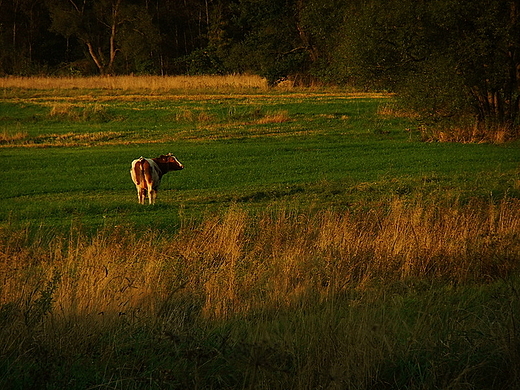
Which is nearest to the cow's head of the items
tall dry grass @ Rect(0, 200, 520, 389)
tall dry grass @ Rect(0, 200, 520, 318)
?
tall dry grass @ Rect(0, 200, 520, 318)

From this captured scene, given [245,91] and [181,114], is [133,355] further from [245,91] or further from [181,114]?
[245,91]

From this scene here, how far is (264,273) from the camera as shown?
957cm

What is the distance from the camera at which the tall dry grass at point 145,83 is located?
51781 millimetres

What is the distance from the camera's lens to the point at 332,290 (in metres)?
8.60

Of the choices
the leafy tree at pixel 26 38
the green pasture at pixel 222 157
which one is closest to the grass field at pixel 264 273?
the green pasture at pixel 222 157

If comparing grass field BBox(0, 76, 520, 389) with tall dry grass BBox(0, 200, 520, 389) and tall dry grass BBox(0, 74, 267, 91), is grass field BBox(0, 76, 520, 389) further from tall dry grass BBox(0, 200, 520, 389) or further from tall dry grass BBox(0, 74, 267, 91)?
tall dry grass BBox(0, 74, 267, 91)

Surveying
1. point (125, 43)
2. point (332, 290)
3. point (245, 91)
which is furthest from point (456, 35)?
point (125, 43)

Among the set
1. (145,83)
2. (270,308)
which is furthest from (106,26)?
(270,308)

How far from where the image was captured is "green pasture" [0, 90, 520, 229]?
56.0 ft

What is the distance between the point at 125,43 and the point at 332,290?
216 ft

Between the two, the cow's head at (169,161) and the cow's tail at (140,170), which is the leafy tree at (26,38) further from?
the cow's tail at (140,170)

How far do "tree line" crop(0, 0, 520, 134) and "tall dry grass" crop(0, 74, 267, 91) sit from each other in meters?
1.93

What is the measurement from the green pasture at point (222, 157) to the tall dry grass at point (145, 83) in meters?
6.73

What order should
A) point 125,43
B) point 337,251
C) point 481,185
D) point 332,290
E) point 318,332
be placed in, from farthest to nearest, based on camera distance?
point 125,43
point 481,185
point 337,251
point 332,290
point 318,332
